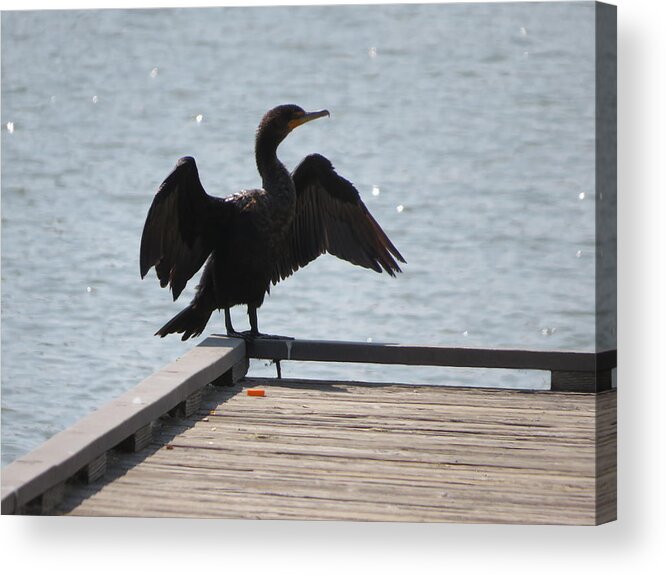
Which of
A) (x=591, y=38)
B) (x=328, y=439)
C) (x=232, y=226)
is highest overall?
(x=591, y=38)

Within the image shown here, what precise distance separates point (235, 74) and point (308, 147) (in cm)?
104

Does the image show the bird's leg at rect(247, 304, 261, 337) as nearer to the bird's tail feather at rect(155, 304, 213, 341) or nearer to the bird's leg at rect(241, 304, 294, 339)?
the bird's leg at rect(241, 304, 294, 339)

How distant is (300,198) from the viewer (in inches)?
228

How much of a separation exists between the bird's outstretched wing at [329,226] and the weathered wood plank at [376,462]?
0.82m

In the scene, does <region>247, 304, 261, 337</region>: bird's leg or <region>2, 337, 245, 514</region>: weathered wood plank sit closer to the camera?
<region>2, 337, 245, 514</region>: weathered wood plank

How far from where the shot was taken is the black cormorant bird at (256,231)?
5.24 meters

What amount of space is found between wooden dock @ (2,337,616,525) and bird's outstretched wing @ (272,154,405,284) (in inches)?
28.5

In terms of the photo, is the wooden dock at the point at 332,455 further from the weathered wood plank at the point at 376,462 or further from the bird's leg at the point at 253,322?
the bird's leg at the point at 253,322

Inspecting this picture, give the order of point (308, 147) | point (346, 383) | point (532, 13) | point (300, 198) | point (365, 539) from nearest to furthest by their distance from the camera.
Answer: point (365, 539) < point (532, 13) < point (346, 383) < point (300, 198) < point (308, 147)

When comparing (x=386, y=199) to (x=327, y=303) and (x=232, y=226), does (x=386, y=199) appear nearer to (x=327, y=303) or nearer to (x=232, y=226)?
(x=327, y=303)

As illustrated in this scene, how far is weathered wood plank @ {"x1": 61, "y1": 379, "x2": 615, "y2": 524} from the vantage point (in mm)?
4285

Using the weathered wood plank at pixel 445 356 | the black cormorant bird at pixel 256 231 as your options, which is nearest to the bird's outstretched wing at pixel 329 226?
the black cormorant bird at pixel 256 231

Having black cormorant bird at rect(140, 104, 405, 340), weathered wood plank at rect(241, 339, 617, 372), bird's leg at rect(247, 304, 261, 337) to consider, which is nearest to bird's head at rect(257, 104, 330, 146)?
black cormorant bird at rect(140, 104, 405, 340)

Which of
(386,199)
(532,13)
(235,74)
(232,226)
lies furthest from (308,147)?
(532,13)
